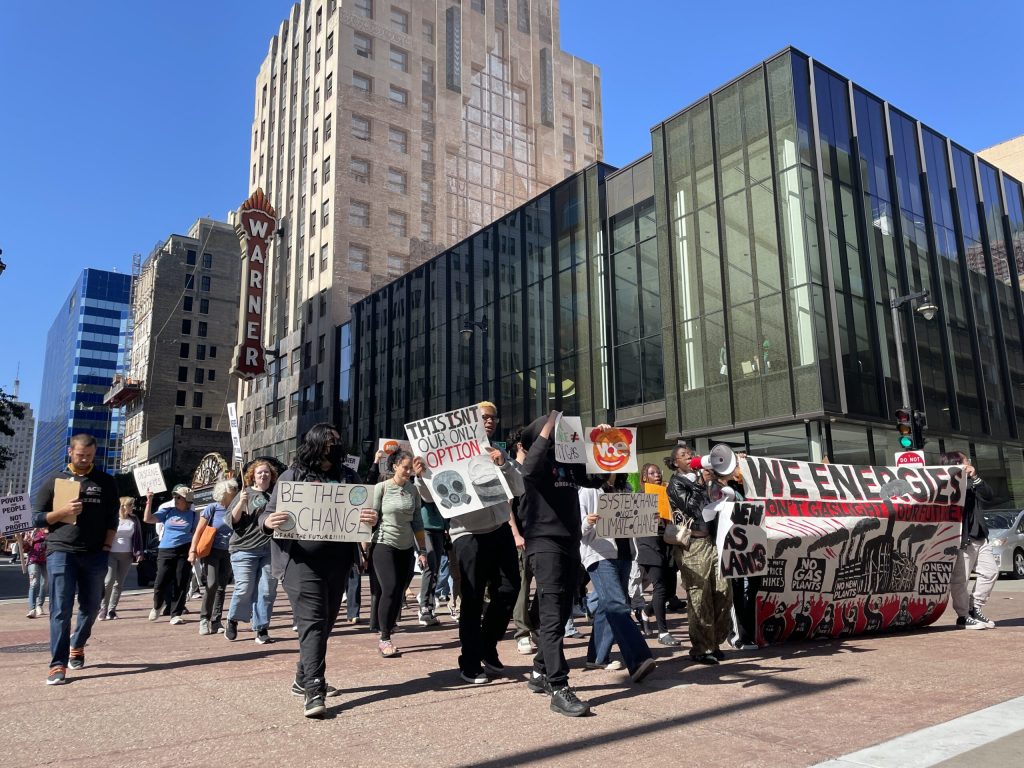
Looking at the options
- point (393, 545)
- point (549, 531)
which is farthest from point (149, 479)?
point (549, 531)

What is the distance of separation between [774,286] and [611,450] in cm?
1745

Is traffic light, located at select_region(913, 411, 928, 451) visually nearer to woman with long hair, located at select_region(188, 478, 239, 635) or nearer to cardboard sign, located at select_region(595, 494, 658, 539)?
cardboard sign, located at select_region(595, 494, 658, 539)

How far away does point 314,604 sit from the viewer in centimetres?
516

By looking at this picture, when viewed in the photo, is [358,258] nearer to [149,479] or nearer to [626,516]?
[149,479]

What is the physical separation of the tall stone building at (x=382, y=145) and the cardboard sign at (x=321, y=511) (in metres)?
44.2

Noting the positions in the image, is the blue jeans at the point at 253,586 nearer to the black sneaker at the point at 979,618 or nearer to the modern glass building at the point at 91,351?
the black sneaker at the point at 979,618

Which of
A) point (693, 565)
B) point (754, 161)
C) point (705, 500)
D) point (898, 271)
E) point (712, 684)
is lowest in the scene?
point (712, 684)

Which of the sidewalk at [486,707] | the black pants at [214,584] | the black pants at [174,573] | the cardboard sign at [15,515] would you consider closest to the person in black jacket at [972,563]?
the sidewalk at [486,707]

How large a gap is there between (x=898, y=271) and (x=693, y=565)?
73.8 ft

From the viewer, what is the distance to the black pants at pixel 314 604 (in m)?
4.99

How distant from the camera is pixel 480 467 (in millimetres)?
5922

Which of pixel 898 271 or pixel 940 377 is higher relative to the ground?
pixel 898 271

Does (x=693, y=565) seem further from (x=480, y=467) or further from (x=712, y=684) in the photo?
(x=480, y=467)

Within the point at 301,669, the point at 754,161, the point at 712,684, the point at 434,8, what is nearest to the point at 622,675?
the point at 712,684
